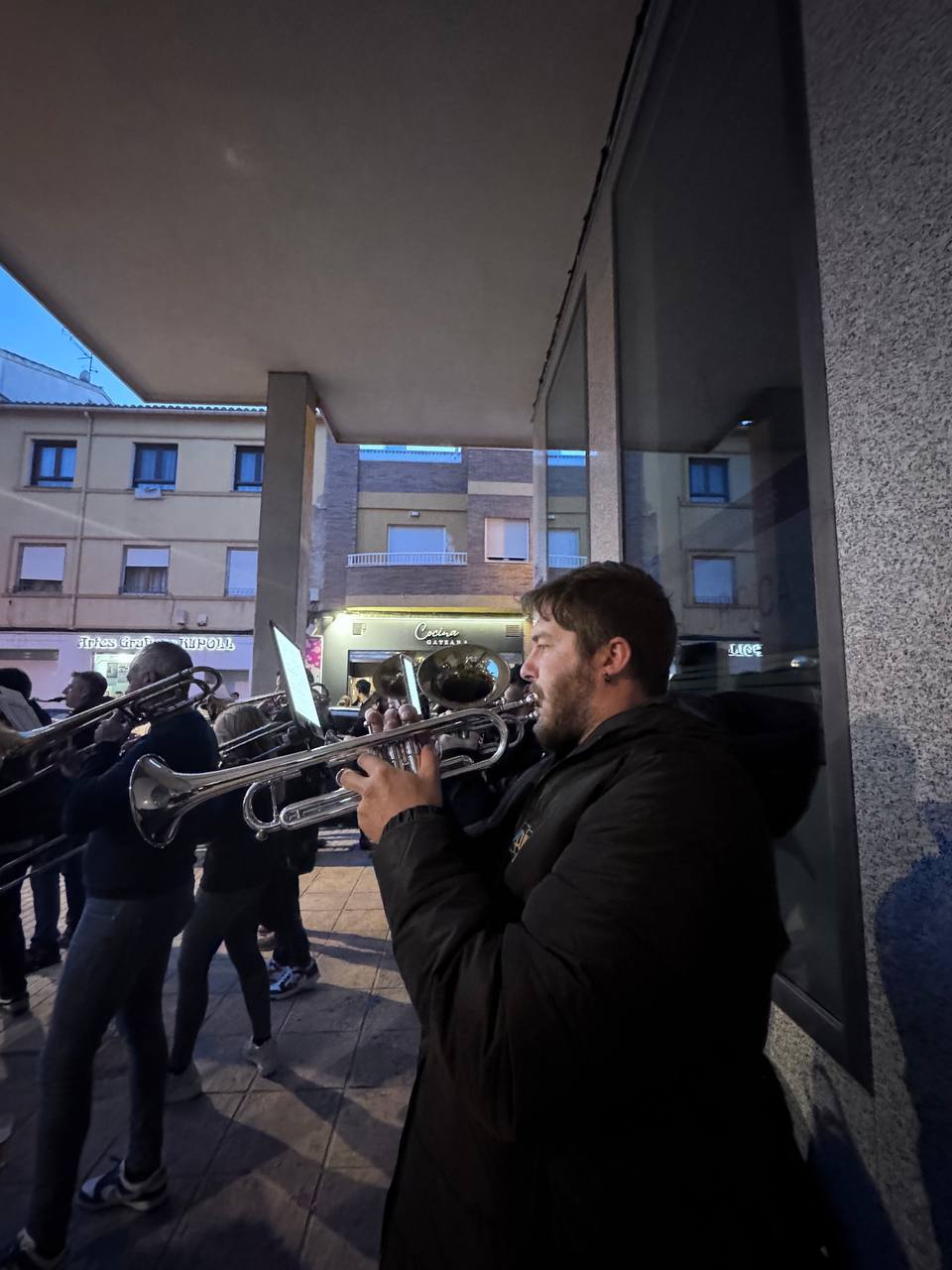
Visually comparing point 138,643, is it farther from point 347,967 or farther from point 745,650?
point 745,650

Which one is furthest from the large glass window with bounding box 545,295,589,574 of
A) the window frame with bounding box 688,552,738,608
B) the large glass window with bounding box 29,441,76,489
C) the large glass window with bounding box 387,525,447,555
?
the large glass window with bounding box 29,441,76,489

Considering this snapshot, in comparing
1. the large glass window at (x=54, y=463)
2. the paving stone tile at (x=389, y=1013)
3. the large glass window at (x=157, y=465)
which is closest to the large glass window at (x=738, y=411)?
the paving stone tile at (x=389, y=1013)

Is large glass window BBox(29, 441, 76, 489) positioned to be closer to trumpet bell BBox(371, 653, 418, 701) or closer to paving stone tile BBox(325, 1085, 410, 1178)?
trumpet bell BBox(371, 653, 418, 701)

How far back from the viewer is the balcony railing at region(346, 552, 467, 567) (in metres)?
17.7

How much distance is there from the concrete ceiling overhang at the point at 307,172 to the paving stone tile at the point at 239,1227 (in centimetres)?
508

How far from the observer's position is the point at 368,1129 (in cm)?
272

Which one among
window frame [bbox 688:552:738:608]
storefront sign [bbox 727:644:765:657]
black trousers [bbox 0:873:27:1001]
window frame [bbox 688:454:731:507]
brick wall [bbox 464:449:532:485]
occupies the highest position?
brick wall [bbox 464:449:532:485]

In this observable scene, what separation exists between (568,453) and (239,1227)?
4858mm

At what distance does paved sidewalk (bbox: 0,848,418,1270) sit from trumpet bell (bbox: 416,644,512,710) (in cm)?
194

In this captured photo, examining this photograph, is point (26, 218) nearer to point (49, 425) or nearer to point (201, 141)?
point (201, 141)

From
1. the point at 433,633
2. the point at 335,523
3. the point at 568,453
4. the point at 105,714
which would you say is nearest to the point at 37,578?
the point at 335,523

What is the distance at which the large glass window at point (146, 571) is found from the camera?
19.4 meters

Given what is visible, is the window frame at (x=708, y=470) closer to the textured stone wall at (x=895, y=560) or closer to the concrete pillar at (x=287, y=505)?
the textured stone wall at (x=895, y=560)

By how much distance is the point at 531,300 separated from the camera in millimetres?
5055
